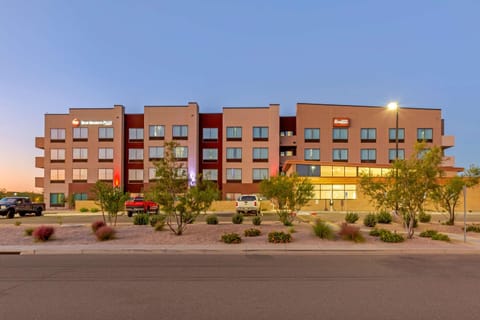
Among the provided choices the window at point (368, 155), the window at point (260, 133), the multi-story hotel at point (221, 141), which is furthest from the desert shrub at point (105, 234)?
the window at point (368, 155)

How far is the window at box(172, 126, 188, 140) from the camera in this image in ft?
163

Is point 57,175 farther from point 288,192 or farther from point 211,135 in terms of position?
point 288,192

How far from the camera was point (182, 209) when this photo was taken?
44.6ft

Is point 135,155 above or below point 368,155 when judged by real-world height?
below

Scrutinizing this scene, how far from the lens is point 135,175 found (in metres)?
50.5

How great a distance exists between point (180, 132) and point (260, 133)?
1330cm
